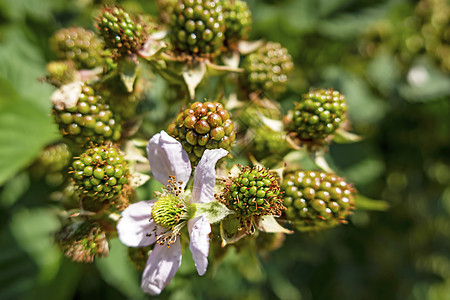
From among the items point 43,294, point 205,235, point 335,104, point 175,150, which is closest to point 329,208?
A: point 335,104

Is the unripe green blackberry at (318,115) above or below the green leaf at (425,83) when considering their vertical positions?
above

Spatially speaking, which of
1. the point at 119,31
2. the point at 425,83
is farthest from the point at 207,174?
the point at 425,83

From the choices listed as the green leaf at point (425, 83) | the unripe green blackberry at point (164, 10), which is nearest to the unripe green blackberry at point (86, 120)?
the unripe green blackberry at point (164, 10)

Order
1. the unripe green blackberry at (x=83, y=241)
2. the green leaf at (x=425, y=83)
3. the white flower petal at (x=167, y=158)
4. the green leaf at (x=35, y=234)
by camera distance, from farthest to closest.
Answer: the green leaf at (x=425, y=83) < the green leaf at (x=35, y=234) < the unripe green blackberry at (x=83, y=241) < the white flower petal at (x=167, y=158)

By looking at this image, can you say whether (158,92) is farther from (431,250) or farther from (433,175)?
(431,250)

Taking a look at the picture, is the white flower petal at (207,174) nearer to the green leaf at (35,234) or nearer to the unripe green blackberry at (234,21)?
the unripe green blackberry at (234,21)

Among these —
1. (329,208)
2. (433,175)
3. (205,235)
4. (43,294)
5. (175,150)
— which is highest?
(175,150)

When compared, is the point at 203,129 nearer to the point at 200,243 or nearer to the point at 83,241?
the point at 200,243
